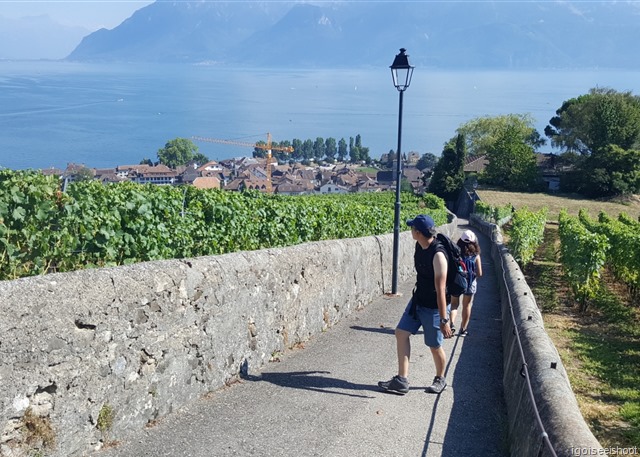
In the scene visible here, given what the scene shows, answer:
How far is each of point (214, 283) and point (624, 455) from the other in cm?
465

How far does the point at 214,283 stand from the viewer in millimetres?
6520

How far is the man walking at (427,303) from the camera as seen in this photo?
6555 millimetres

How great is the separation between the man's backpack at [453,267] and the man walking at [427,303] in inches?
11.8

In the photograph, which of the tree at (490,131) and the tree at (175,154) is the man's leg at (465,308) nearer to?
the tree at (490,131)

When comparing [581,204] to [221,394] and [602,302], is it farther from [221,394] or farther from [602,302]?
[221,394]

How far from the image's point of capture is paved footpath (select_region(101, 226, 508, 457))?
560 centimetres

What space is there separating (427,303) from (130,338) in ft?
10.1

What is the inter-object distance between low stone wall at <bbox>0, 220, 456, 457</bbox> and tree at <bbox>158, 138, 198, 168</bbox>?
514 ft

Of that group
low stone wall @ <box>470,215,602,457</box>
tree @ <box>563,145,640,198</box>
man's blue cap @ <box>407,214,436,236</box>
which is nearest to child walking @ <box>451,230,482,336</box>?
low stone wall @ <box>470,215,602,457</box>

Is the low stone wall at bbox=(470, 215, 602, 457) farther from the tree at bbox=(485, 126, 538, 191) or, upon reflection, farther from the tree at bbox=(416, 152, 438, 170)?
the tree at bbox=(416, 152, 438, 170)

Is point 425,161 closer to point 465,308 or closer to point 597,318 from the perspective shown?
point 597,318

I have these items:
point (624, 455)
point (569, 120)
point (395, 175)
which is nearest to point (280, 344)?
point (624, 455)

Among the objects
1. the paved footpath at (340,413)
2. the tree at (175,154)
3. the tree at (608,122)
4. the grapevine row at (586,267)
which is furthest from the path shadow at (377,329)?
the tree at (175,154)

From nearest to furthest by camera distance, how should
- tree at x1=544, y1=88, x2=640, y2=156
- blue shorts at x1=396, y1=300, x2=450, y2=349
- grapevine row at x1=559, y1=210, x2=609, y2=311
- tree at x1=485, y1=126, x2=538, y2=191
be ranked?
blue shorts at x1=396, y1=300, x2=450, y2=349 → grapevine row at x1=559, y1=210, x2=609, y2=311 → tree at x1=544, y1=88, x2=640, y2=156 → tree at x1=485, y1=126, x2=538, y2=191
